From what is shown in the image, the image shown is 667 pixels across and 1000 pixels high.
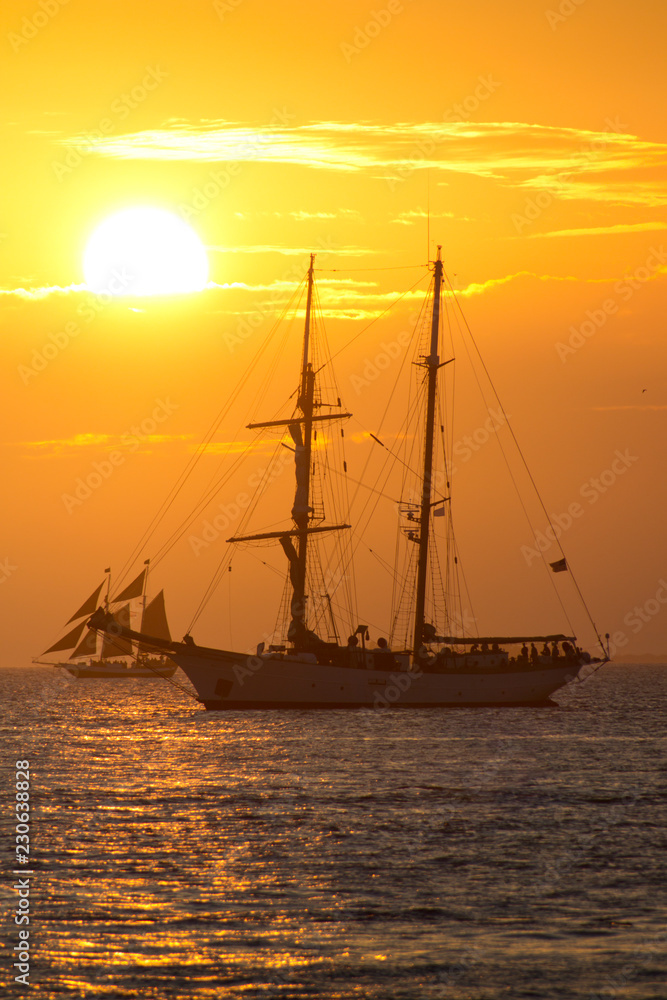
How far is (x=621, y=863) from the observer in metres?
29.0

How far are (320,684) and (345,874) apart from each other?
5196cm

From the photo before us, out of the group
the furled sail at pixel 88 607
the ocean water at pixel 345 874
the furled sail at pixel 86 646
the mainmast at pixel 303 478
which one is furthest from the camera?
the furled sail at pixel 86 646

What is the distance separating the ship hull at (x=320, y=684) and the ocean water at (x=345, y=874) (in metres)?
21.3

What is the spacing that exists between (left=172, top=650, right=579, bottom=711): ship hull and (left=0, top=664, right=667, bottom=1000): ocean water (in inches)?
839

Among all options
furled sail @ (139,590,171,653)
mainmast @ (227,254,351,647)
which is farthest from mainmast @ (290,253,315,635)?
furled sail @ (139,590,171,653)

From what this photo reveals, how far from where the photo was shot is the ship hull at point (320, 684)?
78.4m

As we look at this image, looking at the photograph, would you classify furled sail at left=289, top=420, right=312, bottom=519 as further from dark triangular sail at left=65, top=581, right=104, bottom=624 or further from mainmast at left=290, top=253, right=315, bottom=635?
dark triangular sail at left=65, top=581, right=104, bottom=624

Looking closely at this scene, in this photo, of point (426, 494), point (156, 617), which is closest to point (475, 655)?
point (426, 494)

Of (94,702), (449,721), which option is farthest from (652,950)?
(94,702)

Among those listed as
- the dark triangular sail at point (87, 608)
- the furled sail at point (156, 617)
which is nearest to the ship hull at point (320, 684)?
the dark triangular sail at point (87, 608)

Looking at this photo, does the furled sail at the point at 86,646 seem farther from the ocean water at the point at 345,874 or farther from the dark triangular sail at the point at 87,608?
the ocean water at the point at 345,874

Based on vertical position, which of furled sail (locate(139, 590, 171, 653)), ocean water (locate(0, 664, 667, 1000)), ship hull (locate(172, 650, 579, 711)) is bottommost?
ocean water (locate(0, 664, 667, 1000))

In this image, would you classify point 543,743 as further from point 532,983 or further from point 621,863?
point 532,983

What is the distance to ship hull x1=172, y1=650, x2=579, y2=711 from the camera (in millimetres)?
78438
